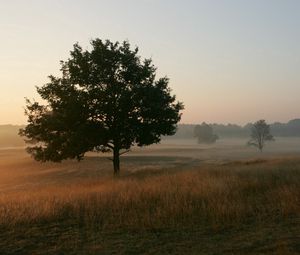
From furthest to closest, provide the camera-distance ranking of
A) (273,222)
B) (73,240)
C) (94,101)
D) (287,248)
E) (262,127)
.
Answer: (262,127) → (94,101) → (273,222) → (73,240) → (287,248)

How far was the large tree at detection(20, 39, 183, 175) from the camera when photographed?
27953 millimetres

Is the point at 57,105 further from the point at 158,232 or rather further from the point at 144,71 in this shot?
the point at 158,232

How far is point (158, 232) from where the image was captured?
34.4 feet

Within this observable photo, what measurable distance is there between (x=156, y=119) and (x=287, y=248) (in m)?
21.3

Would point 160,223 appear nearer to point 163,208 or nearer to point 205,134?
point 163,208

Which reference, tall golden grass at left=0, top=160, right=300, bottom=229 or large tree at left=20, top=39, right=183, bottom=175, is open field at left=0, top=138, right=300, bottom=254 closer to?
tall golden grass at left=0, top=160, right=300, bottom=229

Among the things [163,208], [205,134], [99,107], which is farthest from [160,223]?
[205,134]

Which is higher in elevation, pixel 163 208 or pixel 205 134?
pixel 205 134

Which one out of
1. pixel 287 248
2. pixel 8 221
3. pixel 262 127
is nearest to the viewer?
pixel 287 248

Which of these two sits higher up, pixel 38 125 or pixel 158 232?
pixel 38 125

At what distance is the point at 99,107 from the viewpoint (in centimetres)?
2786

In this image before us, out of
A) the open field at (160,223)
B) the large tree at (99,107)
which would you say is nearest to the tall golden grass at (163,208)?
the open field at (160,223)

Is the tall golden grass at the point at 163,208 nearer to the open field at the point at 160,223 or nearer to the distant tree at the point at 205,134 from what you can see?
the open field at the point at 160,223

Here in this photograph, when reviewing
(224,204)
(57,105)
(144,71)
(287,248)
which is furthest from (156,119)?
(287,248)
